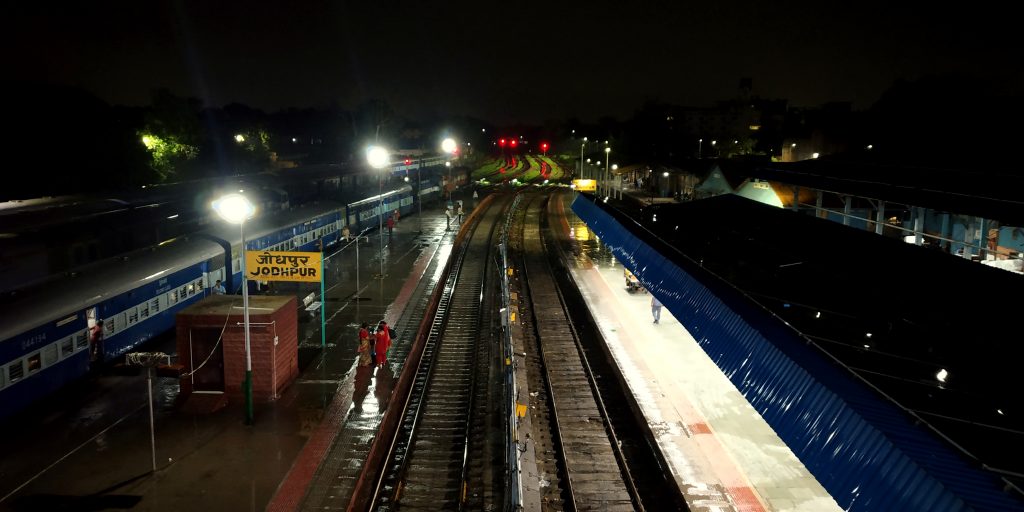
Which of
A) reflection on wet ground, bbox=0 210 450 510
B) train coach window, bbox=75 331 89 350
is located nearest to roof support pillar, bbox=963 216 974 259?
reflection on wet ground, bbox=0 210 450 510

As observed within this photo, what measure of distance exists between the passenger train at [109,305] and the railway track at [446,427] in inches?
296

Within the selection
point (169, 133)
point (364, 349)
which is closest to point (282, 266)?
point (364, 349)

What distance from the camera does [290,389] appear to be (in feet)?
52.7

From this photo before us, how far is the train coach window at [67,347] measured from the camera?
15.1 m

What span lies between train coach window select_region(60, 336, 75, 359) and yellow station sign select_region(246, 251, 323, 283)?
406 cm

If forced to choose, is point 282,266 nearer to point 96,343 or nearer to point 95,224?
point 96,343

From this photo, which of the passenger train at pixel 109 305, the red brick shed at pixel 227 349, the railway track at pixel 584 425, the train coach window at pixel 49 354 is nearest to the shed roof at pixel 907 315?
the railway track at pixel 584 425

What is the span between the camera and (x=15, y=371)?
13.6 meters

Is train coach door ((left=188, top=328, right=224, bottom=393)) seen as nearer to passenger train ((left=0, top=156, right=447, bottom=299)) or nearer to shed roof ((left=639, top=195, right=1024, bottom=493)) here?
passenger train ((left=0, top=156, right=447, bottom=299))

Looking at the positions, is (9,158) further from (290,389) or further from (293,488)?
(293,488)

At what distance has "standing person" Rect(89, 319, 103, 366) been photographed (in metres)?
16.1

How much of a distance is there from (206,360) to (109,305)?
148 inches

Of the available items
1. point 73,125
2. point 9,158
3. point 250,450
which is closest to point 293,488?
point 250,450

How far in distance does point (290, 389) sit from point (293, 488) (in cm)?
494
